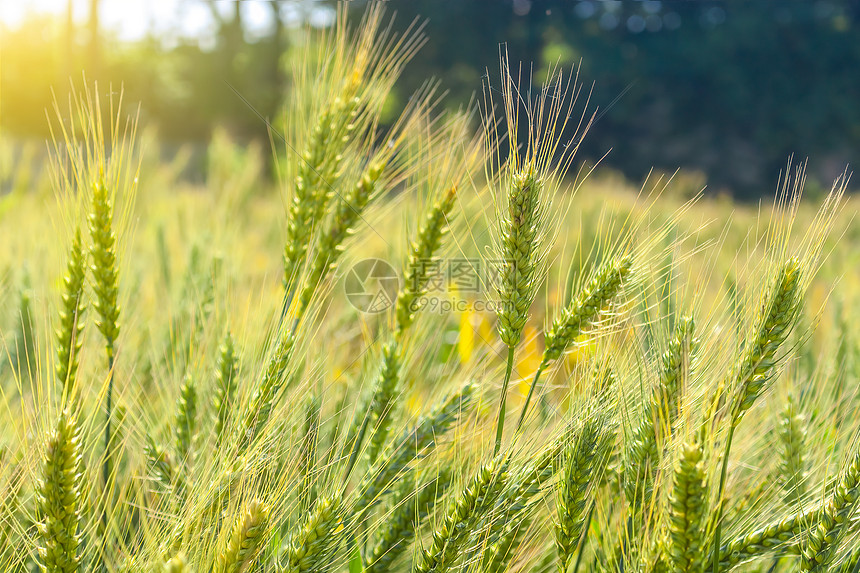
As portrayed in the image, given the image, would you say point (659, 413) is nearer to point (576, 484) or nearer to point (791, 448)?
point (576, 484)

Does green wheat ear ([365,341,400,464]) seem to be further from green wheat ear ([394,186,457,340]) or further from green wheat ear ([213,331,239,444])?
green wheat ear ([213,331,239,444])

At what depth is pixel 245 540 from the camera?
57 cm

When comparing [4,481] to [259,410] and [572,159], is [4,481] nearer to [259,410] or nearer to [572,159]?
[259,410]

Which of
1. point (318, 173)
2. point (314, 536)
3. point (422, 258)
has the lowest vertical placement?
point (314, 536)

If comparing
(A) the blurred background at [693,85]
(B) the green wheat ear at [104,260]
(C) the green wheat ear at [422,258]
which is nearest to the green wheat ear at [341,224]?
(C) the green wheat ear at [422,258]

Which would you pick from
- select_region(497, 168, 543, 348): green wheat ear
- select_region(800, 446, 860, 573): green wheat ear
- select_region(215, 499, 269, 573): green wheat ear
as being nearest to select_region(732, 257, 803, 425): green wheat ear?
select_region(800, 446, 860, 573): green wheat ear

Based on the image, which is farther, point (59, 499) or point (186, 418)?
point (186, 418)

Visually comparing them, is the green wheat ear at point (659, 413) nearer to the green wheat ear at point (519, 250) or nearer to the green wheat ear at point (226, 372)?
the green wheat ear at point (519, 250)

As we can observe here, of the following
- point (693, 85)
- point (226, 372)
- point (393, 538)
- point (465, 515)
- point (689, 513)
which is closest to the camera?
point (689, 513)

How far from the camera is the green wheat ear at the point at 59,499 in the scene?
565 mm

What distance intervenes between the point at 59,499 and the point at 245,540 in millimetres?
197

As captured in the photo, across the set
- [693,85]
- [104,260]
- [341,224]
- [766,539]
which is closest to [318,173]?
[341,224]

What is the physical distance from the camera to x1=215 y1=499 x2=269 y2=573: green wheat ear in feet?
1.85

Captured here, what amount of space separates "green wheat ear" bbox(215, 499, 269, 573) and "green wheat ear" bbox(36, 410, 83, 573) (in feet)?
0.51
